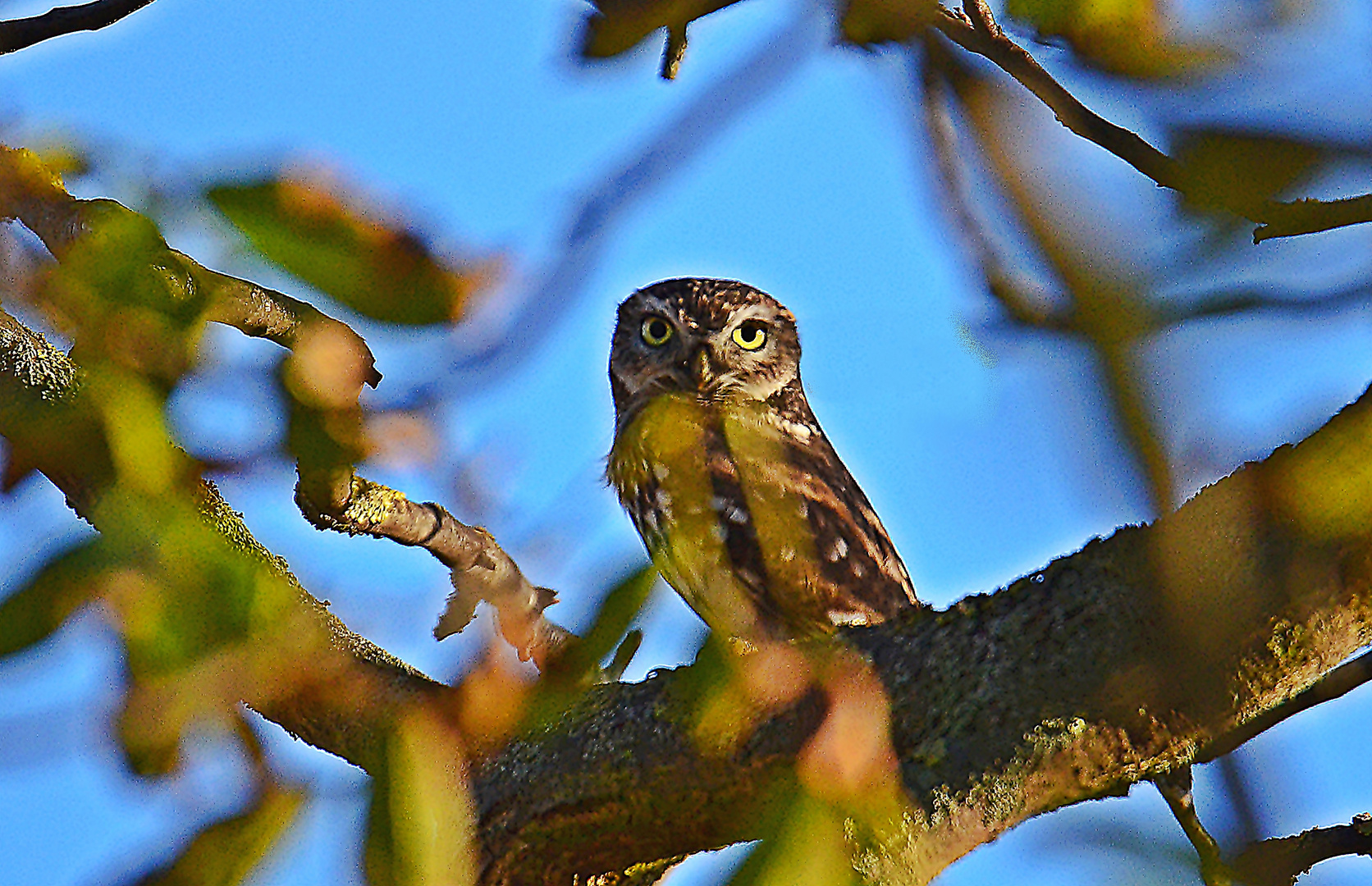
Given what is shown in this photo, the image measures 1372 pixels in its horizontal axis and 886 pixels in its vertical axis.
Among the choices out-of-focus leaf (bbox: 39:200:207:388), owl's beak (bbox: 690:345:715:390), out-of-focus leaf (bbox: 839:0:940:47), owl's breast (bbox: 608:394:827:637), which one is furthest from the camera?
owl's beak (bbox: 690:345:715:390)

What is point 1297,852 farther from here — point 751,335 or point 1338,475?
point 751,335

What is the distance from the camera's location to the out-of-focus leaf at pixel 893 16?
0.67 meters

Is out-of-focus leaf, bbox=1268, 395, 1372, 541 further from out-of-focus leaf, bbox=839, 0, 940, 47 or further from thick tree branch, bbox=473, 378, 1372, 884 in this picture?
out-of-focus leaf, bbox=839, 0, 940, 47

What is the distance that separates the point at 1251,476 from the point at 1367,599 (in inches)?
16.8

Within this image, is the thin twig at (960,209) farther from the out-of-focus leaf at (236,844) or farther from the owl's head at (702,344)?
the owl's head at (702,344)

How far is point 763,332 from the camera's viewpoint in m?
5.06

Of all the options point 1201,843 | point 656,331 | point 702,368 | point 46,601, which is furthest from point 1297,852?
point 656,331

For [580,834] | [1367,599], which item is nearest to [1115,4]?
[1367,599]

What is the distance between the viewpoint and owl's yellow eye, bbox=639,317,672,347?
491cm

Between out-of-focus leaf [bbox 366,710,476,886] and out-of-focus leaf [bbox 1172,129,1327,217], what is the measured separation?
641 mm

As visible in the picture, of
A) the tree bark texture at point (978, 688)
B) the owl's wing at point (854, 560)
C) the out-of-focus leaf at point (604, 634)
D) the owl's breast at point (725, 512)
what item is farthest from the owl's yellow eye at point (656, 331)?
the out-of-focus leaf at point (604, 634)

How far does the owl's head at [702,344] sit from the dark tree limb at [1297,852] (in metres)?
3.04

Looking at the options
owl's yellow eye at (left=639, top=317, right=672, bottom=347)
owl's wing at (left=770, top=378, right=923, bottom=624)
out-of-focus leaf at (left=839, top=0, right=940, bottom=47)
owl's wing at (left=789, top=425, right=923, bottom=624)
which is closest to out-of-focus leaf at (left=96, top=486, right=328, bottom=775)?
out-of-focus leaf at (left=839, top=0, right=940, bottom=47)

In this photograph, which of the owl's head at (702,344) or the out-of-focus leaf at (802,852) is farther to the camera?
the owl's head at (702,344)
